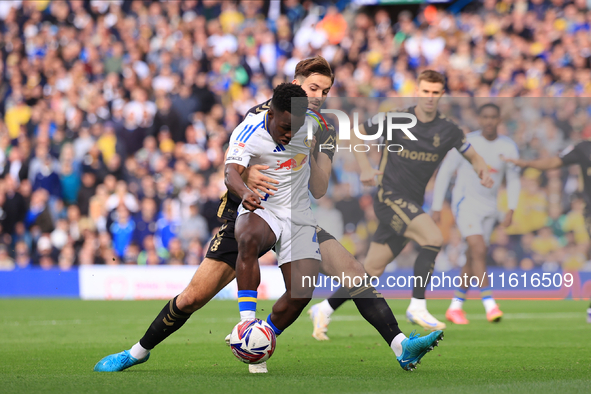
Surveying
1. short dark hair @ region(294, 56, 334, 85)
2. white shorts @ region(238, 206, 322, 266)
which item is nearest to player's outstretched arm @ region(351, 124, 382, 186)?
short dark hair @ region(294, 56, 334, 85)

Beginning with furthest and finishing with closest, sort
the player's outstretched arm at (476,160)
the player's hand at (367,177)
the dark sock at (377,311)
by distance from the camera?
the player's outstretched arm at (476,160)
the player's hand at (367,177)
the dark sock at (377,311)

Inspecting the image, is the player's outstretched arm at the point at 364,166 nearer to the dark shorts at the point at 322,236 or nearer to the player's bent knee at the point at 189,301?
the dark shorts at the point at 322,236

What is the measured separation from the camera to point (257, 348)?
493cm

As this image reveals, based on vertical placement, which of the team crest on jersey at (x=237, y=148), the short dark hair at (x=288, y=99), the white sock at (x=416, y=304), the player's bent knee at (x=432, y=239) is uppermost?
the short dark hair at (x=288, y=99)

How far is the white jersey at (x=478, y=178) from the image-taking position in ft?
30.1

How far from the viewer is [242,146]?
5273mm

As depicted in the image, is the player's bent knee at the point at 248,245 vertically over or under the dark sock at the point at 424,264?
over

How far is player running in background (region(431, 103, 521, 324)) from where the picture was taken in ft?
31.5

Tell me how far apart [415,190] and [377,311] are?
3.04 meters

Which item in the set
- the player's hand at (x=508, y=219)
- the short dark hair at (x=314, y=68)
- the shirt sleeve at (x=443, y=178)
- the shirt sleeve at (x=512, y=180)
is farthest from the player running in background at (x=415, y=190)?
the short dark hair at (x=314, y=68)

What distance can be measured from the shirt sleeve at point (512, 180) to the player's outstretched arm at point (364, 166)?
8.08 ft

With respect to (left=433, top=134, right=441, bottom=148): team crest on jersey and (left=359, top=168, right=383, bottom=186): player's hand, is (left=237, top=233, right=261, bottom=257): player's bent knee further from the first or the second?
(left=433, top=134, right=441, bottom=148): team crest on jersey

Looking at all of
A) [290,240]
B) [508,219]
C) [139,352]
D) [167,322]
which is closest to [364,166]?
[290,240]

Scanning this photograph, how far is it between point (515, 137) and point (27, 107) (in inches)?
473
